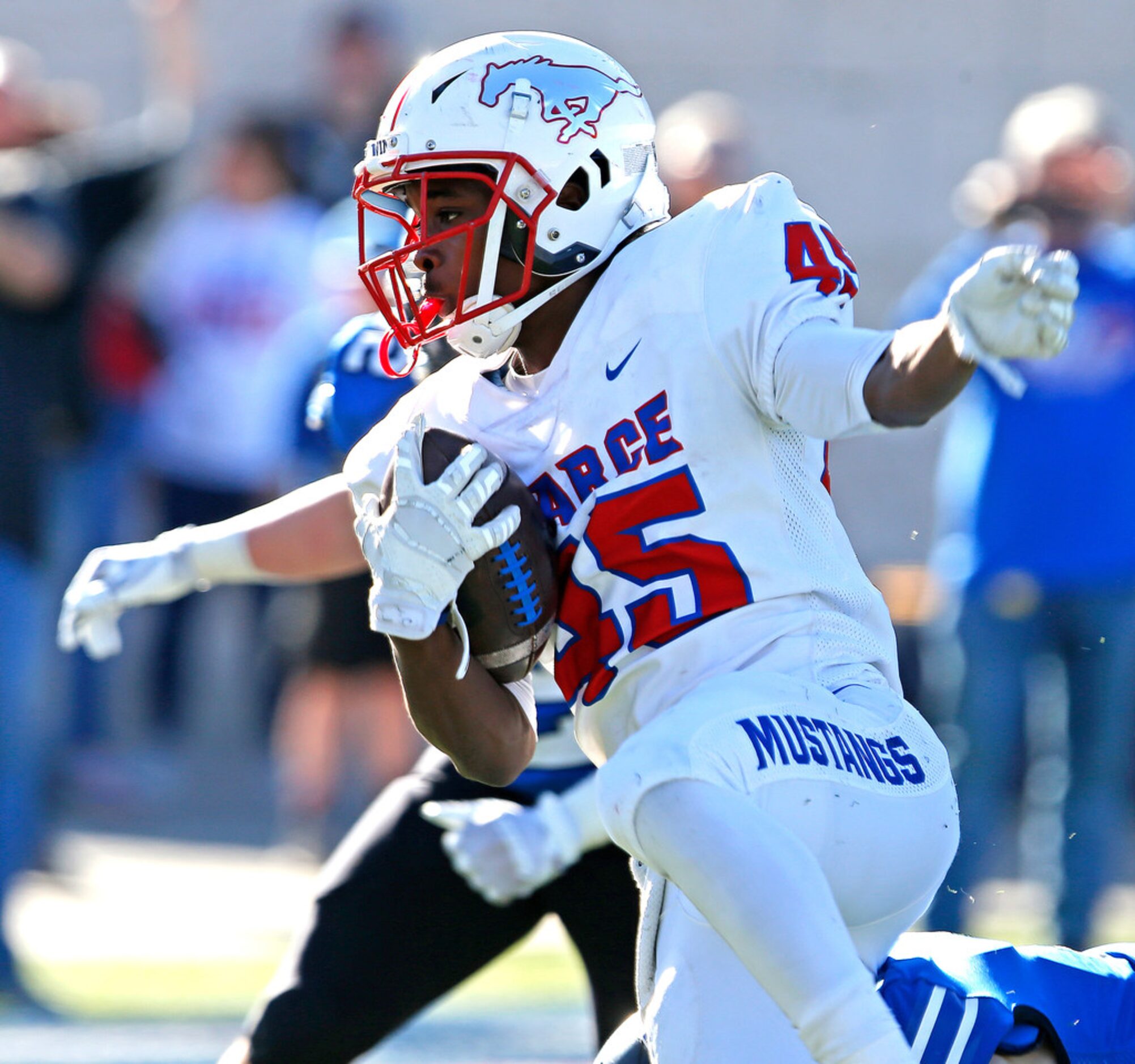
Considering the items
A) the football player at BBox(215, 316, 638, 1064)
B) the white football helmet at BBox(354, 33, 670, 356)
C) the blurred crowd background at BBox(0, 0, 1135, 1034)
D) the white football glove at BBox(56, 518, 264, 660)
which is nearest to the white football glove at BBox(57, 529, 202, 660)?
the white football glove at BBox(56, 518, 264, 660)

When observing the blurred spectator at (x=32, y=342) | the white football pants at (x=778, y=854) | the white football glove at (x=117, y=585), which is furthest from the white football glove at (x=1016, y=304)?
the blurred spectator at (x=32, y=342)

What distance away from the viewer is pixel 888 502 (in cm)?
816

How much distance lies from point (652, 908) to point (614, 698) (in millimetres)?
280

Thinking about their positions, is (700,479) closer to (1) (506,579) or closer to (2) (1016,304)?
(1) (506,579)

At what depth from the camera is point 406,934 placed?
128 inches

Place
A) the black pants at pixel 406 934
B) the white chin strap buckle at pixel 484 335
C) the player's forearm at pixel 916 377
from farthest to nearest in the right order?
the black pants at pixel 406 934
the white chin strap buckle at pixel 484 335
the player's forearm at pixel 916 377

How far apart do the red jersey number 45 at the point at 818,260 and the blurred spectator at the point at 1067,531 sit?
2527 millimetres

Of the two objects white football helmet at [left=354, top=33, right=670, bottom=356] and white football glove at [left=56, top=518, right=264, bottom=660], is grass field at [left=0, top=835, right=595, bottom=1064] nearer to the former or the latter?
white football glove at [left=56, top=518, right=264, bottom=660]

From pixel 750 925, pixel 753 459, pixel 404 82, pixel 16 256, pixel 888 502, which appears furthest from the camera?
pixel 888 502

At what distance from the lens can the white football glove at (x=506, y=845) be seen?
322cm

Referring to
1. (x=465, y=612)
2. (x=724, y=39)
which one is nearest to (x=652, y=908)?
(x=465, y=612)

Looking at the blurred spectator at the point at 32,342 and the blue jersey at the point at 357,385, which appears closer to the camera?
the blue jersey at the point at 357,385

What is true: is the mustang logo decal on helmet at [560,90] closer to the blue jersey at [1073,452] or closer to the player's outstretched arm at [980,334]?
the player's outstretched arm at [980,334]

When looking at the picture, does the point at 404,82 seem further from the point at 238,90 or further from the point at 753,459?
the point at 238,90
